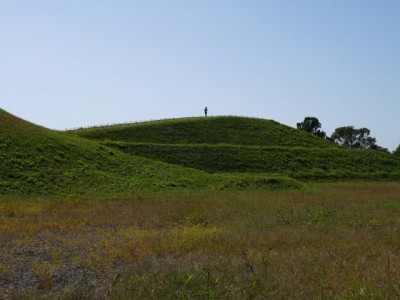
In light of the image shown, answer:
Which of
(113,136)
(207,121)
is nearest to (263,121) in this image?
(207,121)

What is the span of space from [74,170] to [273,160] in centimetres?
3107

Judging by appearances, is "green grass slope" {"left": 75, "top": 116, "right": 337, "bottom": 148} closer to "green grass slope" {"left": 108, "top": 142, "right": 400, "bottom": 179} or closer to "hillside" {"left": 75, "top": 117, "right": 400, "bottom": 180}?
"hillside" {"left": 75, "top": 117, "right": 400, "bottom": 180}

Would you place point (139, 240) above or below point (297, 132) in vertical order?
below

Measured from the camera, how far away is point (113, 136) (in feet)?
211

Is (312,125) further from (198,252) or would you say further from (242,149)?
(198,252)

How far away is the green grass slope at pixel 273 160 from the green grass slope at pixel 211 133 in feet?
22.3

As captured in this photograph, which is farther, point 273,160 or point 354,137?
point 354,137

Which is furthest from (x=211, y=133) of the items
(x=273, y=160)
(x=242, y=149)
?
(x=273, y=160)

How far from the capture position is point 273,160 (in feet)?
194

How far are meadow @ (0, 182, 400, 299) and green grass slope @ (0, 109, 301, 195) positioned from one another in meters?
7.83

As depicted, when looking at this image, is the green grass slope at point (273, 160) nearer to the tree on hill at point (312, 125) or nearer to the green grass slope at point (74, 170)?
the green grass slope at point (74, 170)

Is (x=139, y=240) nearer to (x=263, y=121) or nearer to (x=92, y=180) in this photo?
(x=92, y=180)

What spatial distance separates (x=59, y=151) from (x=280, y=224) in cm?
2671

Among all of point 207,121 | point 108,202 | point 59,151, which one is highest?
point 207,121
